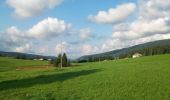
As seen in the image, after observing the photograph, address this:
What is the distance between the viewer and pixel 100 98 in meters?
16.7

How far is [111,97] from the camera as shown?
1684 cm

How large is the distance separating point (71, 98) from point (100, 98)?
170 cm

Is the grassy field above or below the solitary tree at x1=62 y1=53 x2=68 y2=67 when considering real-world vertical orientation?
below

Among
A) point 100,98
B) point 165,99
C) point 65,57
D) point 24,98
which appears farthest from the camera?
point 65,57

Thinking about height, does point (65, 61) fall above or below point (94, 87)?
above

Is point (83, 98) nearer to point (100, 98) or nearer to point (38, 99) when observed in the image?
Result: point (100, 98)

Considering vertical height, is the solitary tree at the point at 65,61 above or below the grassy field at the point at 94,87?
above

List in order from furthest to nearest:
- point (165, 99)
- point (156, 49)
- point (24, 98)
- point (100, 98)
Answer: point (156, 49)
point (24, 98)
point (100, 98)
point (165, 99)

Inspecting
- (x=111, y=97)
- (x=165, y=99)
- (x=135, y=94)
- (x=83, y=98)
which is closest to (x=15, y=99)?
(x=83, y=98)

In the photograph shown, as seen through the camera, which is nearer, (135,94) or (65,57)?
(135,94)

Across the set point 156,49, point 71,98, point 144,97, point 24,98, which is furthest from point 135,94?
point 156,49

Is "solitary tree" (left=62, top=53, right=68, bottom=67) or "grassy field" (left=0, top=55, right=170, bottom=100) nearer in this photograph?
"grassy field" (left=0, top=55, right=170, bottom=100)

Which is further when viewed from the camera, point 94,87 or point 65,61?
point 65,61

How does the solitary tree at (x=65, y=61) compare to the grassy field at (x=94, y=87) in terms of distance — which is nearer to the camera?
the grassy field at (x=94, y=87)
